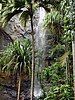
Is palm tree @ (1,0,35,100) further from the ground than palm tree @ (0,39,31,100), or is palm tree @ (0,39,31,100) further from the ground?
palm tree @ (1,0,35,100)

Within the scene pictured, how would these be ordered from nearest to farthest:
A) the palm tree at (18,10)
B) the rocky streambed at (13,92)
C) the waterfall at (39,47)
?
the palm tree at (18,10)
the waterfall at (39,47)
the rocky streambed at (13,92)

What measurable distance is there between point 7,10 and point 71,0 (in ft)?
11.1

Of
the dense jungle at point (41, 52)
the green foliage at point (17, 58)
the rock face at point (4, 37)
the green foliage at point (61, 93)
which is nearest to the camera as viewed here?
the green foliage at point (61, 93)

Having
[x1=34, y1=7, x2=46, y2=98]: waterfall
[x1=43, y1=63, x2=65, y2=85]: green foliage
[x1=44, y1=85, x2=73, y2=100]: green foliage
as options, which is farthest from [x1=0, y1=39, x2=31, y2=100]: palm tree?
[x1=44, y1=85, x2=73, y2=100]: green foliage

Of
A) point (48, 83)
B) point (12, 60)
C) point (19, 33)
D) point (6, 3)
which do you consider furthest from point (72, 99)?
point (19, 33)

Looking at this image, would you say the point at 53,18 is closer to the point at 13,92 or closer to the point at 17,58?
the point at 17,58

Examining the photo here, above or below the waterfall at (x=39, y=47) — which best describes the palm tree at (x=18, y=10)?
above

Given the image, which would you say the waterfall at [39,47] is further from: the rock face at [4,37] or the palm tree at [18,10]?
the palm tree at [18,10]

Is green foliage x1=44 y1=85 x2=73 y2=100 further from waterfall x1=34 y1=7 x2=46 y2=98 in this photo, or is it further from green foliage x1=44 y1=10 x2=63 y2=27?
green foliage x1=44 y1=10 x2=63 y2=27

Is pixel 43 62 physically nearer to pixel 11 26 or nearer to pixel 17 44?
pixel 17 44

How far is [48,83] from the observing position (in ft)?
52.4

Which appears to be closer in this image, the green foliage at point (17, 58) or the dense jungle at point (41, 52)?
the dense jungle at point (41, 52)

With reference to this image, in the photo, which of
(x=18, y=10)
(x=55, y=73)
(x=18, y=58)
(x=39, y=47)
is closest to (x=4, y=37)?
(x=39, y=47)

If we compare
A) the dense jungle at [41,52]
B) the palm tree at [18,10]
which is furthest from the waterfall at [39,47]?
the palm tree at [18,10]
